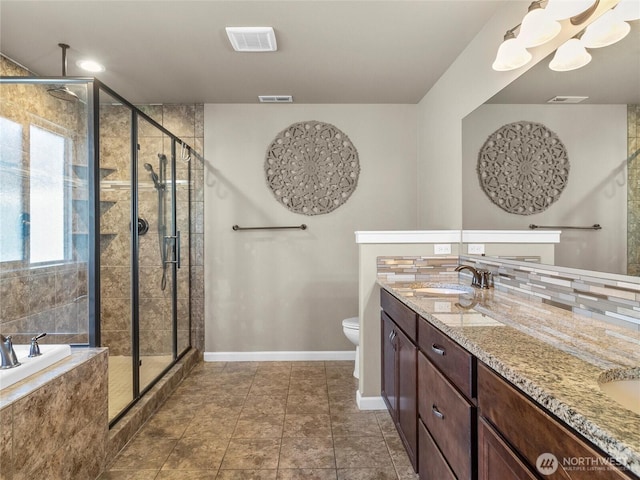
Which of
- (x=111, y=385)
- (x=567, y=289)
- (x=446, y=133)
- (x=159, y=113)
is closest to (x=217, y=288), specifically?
(x=111, y=385)

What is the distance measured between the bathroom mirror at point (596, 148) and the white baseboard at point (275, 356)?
2164 millimetres

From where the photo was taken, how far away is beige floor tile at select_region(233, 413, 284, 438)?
216 cm

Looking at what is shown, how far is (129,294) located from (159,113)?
1844mm

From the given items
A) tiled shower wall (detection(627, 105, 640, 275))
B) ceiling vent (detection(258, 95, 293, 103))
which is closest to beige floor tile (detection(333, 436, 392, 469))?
tiled shower wall (detection(627, 105, 640, 275))

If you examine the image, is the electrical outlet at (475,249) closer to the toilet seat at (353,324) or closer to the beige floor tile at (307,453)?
the toilet seat at (353,324)

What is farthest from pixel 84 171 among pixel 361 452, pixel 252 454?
pixel 361 452

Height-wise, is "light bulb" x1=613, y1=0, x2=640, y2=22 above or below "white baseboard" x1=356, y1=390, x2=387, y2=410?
above

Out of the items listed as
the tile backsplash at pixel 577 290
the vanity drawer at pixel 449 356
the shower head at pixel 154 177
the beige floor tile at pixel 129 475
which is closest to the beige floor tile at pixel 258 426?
the beige floor tile at pixel 129 475

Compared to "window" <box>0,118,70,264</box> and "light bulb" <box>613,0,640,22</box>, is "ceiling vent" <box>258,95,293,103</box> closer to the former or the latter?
"window" <box>0,118,70,264</box>

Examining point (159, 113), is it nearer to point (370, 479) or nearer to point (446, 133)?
point (446, 133)

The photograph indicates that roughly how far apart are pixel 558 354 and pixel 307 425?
174cm

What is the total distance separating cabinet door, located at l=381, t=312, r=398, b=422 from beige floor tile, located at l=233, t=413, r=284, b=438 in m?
0.70

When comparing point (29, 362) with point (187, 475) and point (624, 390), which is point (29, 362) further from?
point (624, 390)

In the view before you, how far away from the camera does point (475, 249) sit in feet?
7.39
